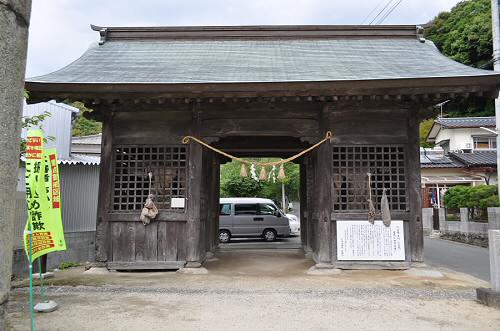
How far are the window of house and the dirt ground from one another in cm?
2670

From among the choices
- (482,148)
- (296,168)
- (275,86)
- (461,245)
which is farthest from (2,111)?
(482,148)

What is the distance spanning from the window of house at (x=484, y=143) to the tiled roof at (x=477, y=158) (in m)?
2.41

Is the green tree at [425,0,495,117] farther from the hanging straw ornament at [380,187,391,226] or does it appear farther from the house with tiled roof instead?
the hanging straw ornament at [380,187,391,226]

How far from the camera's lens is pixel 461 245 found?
1590cm

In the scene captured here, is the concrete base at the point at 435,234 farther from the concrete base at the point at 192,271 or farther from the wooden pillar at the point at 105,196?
the wooden pillar at the point at 105,196

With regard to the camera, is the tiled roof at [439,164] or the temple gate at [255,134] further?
the tiled roof at [439,164]

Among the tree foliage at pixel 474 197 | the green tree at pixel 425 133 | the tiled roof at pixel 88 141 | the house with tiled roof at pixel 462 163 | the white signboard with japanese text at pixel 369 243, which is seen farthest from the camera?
the green tree at pixel 425 133

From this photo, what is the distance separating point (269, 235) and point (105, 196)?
428 inches

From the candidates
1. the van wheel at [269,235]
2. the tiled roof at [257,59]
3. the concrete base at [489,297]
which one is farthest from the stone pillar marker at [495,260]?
the van wheel at [269,235]

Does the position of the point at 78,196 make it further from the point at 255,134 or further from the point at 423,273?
the point at 423,273

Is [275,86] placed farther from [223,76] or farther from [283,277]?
[283,277]

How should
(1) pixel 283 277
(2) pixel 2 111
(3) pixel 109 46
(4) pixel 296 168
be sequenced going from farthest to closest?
1. (4) pixel 296 168
2. (3) pixel 109 46
3. (1) pixel 283 277
4. (2) pixel 2 111

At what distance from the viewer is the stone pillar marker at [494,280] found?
214 inches

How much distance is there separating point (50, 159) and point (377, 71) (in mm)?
6682
